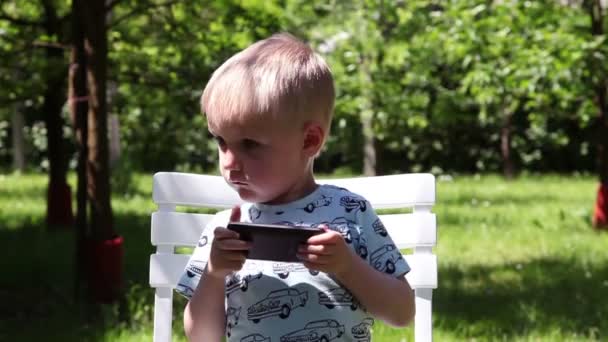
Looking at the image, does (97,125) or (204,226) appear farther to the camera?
(97,125)

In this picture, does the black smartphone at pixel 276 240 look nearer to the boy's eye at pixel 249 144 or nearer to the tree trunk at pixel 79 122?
the boy's eye at pixel 249 144

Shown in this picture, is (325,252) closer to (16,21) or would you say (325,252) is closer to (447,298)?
(447,298)

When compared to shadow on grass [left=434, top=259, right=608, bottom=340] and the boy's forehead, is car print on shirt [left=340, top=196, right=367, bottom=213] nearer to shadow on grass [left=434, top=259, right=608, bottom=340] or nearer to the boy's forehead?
the boy's forehead

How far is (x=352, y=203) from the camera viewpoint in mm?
2145

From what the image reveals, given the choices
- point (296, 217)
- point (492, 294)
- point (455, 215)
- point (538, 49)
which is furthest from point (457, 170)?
A: point (296, 217)

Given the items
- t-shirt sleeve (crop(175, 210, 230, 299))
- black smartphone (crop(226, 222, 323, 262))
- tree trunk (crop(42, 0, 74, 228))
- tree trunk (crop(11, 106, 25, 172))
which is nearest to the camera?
black smartphone (crop(226, 222, 323, 262))

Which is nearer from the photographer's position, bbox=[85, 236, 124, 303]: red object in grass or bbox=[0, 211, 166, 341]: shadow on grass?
bbox=[0, 211, 166, 341]: shadow on grass

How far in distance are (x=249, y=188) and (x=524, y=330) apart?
9.82ft

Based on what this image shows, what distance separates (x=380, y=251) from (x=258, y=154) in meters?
0.33

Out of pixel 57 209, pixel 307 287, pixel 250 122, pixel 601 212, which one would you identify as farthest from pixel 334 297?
pixel 601 212

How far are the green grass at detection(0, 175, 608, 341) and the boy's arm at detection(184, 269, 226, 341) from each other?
2343 mm

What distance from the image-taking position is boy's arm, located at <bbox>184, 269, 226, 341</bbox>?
2045 mm

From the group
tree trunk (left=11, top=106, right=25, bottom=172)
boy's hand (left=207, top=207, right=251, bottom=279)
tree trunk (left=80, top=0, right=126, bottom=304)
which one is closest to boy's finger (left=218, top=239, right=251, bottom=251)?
boy's hand (left=207, top=207, right=251, bottom=279)

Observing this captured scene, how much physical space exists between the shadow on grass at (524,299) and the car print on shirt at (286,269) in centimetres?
272
